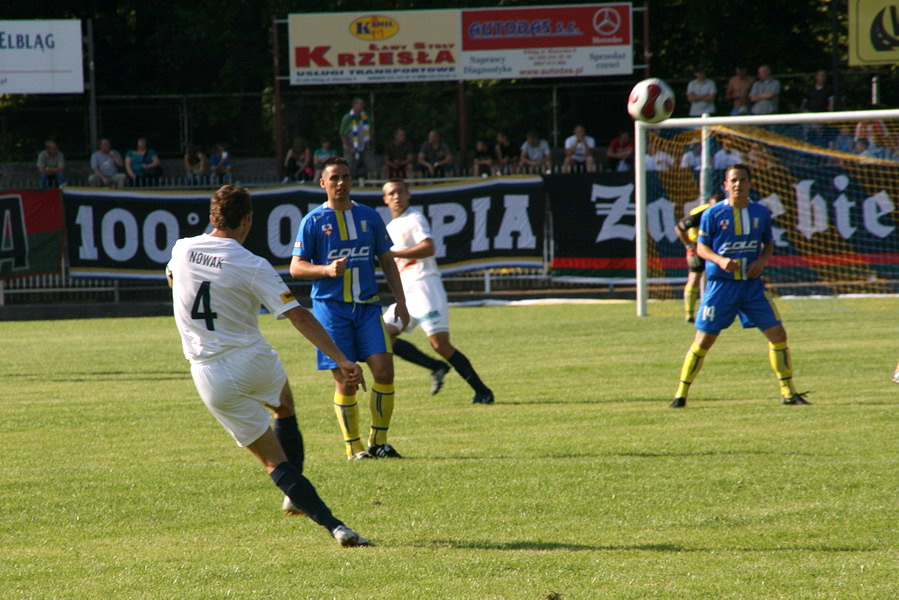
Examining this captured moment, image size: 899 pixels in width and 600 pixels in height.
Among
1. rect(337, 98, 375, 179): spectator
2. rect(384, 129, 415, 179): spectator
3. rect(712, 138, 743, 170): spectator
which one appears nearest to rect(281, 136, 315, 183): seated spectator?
rect(337, 98, 375, 179): spectator

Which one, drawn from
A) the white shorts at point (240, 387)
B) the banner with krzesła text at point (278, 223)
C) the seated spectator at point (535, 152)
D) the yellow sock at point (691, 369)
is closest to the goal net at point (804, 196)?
the banner with krzesła text at point (278, 223)

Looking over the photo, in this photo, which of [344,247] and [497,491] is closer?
[497,491]

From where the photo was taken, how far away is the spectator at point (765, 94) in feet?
75.4

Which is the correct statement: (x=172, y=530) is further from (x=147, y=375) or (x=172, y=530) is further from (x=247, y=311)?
(x=147, y=375)

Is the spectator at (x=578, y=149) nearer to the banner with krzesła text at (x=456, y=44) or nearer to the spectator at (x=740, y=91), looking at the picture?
the banner with krzesła text at (x=456, y=44)

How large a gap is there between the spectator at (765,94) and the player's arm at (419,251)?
49.9ft

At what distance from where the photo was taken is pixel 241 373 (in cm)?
546

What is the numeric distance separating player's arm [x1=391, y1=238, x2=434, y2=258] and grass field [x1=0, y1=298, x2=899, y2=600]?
1407 millimetres

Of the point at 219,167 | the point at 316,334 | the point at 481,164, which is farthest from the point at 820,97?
the point at 316,334

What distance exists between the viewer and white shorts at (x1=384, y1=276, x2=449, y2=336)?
1028 centimetres

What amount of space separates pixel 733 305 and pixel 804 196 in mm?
10192

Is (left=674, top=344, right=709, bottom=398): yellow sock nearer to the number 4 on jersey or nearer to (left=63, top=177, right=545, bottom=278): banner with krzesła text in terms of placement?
the number 4 on jersey

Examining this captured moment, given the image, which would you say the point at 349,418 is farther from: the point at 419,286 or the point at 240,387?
the point at 419,286

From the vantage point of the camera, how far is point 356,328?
25.4 feet
